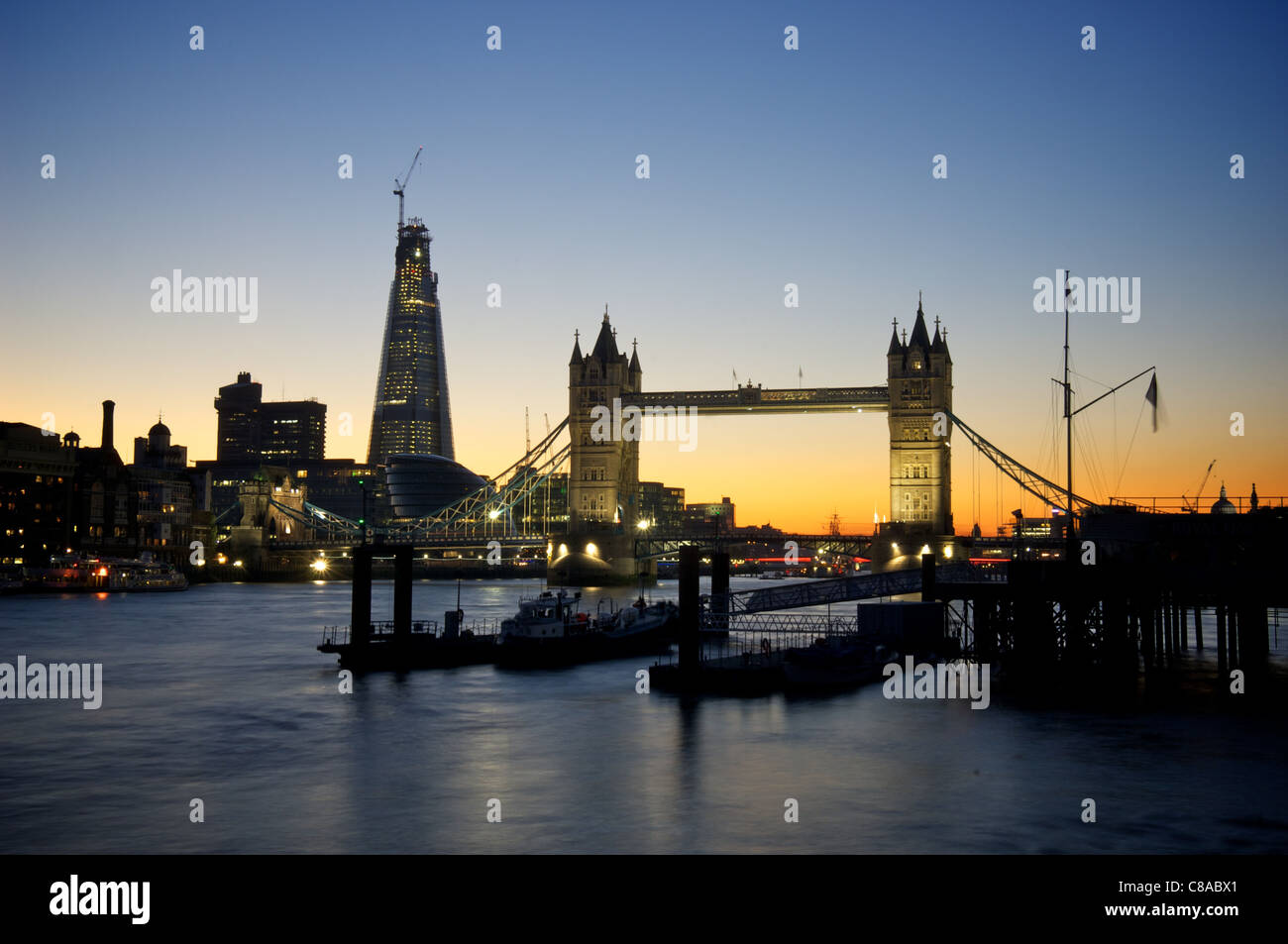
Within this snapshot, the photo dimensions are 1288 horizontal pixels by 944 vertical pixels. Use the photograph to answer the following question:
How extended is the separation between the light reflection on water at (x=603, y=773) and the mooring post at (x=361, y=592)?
3835 millimetres

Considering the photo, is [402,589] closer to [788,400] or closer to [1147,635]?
[1147,635]

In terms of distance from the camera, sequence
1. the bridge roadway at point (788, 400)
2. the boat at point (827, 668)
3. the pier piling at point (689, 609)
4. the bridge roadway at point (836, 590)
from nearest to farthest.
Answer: the pier piling at point (689, 609)
the boat at point (827, 668)
the bridge roadway at point (836, 590)
the bridge roadway at point (788, 400)

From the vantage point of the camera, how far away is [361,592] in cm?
5991

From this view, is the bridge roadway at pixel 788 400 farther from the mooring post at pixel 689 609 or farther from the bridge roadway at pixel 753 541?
the mooring post at pixel 689 609

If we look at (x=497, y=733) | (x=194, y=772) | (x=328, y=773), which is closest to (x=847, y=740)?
(x=497, y=733)

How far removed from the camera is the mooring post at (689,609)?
50.4m


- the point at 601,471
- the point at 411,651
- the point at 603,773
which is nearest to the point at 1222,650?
the point at 603,773

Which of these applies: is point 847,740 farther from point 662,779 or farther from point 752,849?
point 752,849

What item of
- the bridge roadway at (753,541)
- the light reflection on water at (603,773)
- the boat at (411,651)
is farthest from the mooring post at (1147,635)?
the bridge roadway at (753,541)

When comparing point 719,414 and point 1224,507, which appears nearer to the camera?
point 1224,507

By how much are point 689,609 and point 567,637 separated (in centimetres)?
1811
